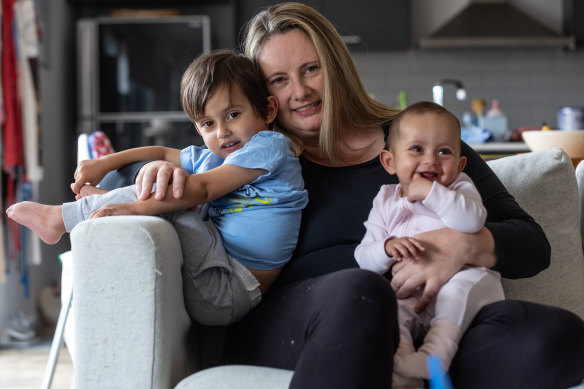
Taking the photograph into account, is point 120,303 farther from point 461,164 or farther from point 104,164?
point 461,164

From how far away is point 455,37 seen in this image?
4.71 m

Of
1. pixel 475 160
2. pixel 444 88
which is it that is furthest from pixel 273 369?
pixel 444 88

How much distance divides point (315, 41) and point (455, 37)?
10.6ft

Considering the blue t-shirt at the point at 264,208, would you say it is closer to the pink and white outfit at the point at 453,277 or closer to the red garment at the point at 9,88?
the pink and white outfit at the point at 453,277

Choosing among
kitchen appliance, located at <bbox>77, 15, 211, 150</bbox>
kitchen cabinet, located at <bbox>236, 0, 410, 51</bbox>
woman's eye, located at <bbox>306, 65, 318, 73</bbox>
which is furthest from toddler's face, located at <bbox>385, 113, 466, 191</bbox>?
kitchen cabinet, located at <bbox>236, 0, 410, 51</bbox>

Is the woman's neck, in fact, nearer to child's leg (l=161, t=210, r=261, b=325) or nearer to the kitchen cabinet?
child's leg (l=161, t=210, r=261, b=325)

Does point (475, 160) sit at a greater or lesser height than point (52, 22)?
lesser

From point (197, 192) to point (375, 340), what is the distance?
1.63 feet

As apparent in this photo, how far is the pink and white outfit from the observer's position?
124cm

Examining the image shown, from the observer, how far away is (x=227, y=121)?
62.4 inches

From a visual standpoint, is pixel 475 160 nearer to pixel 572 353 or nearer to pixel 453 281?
pixel 453 281

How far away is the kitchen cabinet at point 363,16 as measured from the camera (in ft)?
15.2

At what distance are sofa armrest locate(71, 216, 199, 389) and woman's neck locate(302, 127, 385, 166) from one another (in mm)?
580

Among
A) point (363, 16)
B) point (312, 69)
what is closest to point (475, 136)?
point (363, 16)
